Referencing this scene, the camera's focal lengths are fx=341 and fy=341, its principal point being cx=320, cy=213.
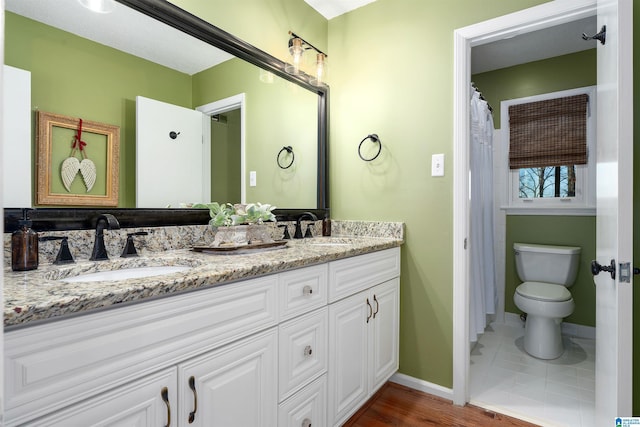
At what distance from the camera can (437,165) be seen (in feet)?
6.32

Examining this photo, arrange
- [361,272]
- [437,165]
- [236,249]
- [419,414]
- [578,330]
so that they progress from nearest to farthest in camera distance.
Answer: [236,249] → [361,272] → [419,414] → [437,165] → [578,330]

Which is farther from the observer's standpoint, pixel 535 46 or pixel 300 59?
Answer: pixel 535 46

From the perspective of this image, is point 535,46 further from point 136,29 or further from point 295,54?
point 136,29

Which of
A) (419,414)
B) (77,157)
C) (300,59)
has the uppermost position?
(300,59)

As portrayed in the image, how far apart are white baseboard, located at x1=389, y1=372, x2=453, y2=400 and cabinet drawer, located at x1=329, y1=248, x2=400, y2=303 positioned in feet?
2.08

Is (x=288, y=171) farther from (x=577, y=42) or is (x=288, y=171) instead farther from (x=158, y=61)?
(x=577, y=42)

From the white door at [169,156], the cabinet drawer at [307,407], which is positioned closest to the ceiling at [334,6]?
the white door at [169,156]

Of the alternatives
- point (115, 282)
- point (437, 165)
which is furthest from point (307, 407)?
point (437, 165)

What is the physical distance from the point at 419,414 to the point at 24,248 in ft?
6.02

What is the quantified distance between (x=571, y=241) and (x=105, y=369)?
3.32 metres

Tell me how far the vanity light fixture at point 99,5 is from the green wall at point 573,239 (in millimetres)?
3242

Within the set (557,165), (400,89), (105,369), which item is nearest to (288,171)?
(400,89)

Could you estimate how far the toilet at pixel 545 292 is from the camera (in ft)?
7.81

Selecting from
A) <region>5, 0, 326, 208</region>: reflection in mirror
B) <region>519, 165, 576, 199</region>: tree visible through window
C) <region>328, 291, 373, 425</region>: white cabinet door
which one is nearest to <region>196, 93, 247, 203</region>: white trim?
<region>5, 0, 326, 208</region>: reflection in mirror
